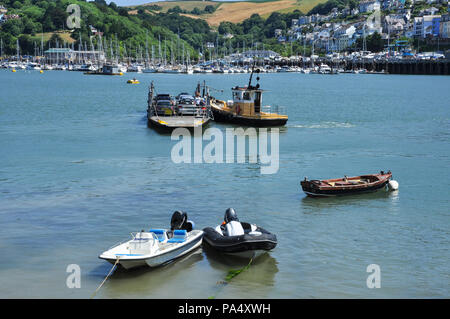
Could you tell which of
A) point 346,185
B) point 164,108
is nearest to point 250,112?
point 164,108

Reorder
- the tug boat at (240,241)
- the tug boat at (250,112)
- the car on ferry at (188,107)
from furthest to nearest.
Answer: the car on ferry at (188,107)
the tug boat at (250,112)
the tug boat at (240,241)

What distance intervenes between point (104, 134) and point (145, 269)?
35.3m

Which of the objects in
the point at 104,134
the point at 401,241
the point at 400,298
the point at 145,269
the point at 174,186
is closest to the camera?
the point at 400,298

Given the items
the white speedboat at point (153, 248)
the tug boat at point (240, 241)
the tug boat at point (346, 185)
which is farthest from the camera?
the tug boat at point (346, 185)

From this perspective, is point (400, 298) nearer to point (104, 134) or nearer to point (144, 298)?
point (144, 298)

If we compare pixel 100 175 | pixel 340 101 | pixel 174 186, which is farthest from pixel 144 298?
pixel 340 101

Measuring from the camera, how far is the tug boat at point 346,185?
29.1 meters

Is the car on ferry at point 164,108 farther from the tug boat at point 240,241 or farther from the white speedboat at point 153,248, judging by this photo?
the tug boat at point 240,241

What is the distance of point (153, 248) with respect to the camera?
1947cm

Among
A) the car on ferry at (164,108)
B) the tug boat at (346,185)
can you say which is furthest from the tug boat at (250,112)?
the tug boat at (346,185)

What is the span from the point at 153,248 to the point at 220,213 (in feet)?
24.1

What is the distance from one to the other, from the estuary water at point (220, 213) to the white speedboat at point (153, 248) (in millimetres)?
426

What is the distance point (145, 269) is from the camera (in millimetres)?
19453

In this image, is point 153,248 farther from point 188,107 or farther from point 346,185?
point 188,107
